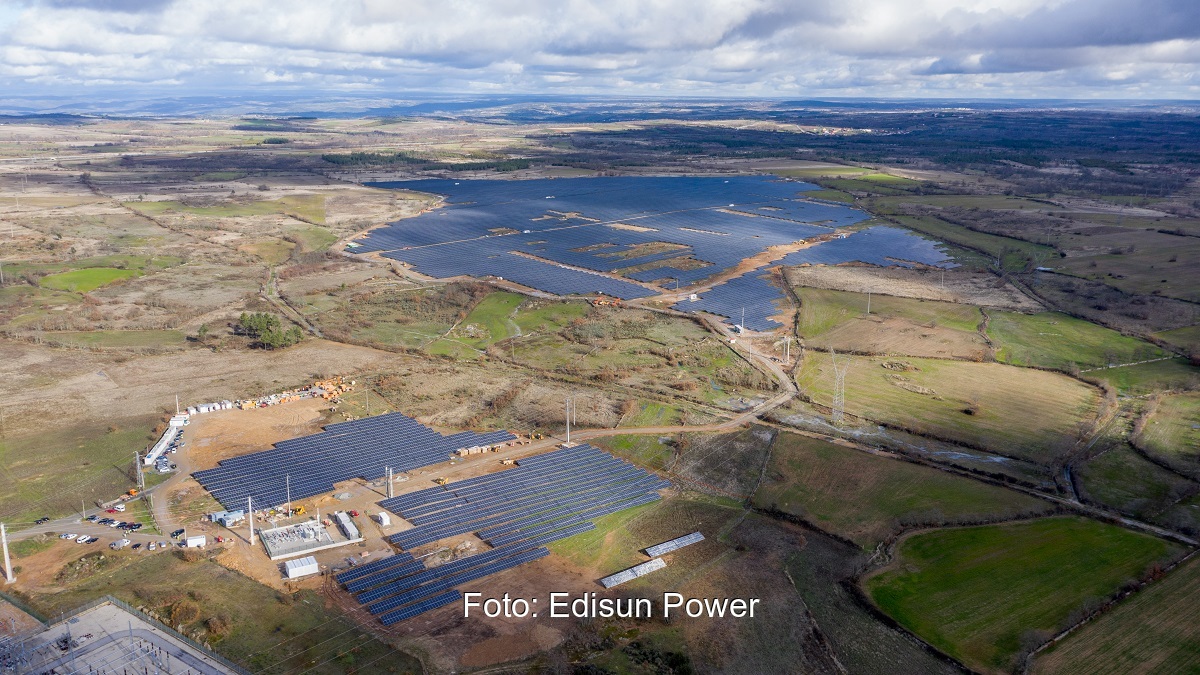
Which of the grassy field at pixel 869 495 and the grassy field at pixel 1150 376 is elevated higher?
the grassy field at pixel 1150 376

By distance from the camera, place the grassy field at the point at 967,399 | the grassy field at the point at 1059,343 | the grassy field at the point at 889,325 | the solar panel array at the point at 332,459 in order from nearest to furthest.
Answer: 1. the solar panel array at the point at 332,459
2. the grassy field at the point at 967,399
3. the grassy field at the point at 1059,343
4. the grassy field at the point at 889,325

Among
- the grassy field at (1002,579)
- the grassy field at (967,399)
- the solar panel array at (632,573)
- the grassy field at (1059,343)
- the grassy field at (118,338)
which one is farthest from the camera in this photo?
the grassy field at (118,338)

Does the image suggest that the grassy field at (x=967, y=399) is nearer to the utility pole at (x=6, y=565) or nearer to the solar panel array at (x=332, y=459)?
the solar panel array at (x=332, y=459)

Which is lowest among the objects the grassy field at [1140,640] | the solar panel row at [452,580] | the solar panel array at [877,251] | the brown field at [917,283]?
the grassy field at [1140,640]

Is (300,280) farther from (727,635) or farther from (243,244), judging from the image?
(727,635)

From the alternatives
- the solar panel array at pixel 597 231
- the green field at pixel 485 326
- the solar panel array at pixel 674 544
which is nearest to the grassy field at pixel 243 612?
the solar panel array at pixel 674 544

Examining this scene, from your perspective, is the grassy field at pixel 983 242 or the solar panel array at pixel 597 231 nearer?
the solar panel array at pixel 597 231

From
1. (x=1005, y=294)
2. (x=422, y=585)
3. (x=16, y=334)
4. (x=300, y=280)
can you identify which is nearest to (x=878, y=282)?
(x=1005, y=294)
